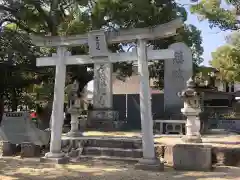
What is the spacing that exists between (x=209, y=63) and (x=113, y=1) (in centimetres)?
1410

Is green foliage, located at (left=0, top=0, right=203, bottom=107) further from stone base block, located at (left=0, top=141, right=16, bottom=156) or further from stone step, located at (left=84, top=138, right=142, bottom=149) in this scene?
stone step, located at (left=84, top=138, right=142, bottom=149)

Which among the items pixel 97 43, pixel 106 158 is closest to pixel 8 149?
pixel 106 158

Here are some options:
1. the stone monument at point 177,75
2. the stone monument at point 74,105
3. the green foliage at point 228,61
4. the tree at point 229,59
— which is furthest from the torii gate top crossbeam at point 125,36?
the green foliage at point 228,61

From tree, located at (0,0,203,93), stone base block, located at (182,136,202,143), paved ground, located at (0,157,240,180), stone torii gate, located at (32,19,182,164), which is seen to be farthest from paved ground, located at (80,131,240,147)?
tree, located at (0,0,203,93)

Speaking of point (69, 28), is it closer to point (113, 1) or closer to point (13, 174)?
point (113, 1)

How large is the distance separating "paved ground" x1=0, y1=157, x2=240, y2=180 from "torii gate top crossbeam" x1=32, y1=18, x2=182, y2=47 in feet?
11.6

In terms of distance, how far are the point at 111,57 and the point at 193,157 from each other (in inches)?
139

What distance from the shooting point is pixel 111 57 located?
9.38 meters

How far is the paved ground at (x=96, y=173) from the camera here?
7.78 metres

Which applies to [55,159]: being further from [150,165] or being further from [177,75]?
[177,75]

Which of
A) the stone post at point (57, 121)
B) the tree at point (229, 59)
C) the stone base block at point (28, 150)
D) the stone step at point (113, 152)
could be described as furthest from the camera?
Answer: the tree at point (229, 59)

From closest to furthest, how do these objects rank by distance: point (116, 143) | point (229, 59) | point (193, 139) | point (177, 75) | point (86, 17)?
point (116, 143) → point (193, 139) → point (177, 75) → point (86, 17) → point (229, 59)

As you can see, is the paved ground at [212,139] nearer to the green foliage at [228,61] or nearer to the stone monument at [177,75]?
the stone monument at [177,75]

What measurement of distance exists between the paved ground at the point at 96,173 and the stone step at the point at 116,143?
33.7 inches
